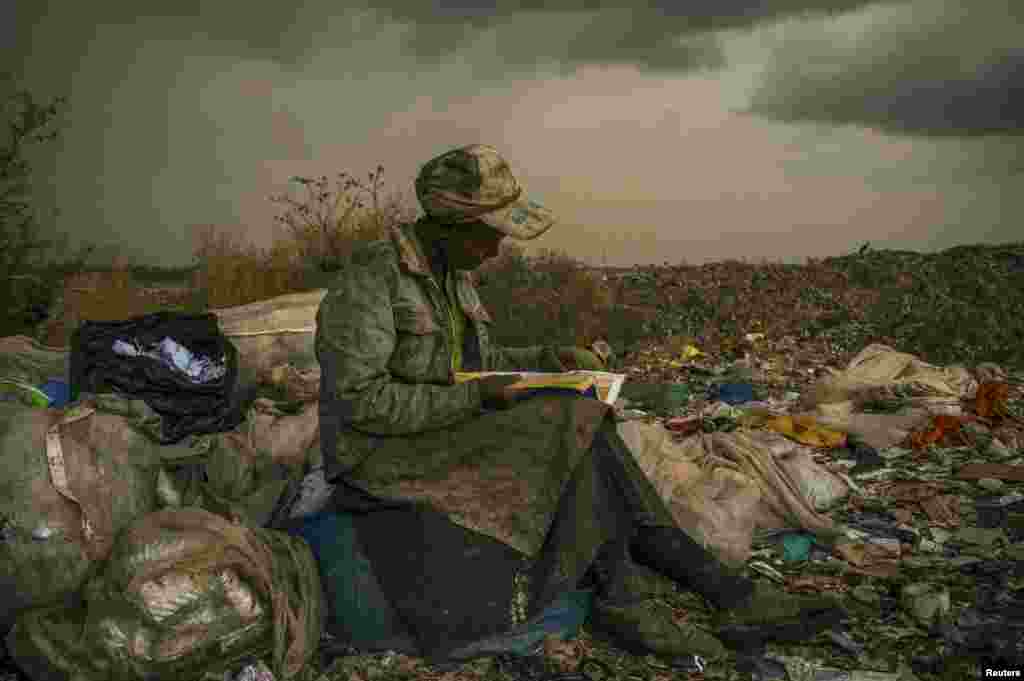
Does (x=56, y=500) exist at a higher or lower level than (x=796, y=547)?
higher

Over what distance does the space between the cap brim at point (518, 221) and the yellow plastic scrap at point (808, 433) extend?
3.19m

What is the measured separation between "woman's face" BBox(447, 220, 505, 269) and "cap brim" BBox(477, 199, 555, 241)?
39mm

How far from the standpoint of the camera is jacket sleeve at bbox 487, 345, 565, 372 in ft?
11.3

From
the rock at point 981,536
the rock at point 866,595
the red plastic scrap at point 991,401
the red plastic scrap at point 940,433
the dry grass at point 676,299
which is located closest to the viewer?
the rock at point 866,595

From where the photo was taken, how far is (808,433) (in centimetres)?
561

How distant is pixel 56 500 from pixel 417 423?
1.31 metres

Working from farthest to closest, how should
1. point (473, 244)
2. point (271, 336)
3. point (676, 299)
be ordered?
point (676, 299) < point (271, 336) < point (473, 244)

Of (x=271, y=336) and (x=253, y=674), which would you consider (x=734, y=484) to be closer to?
(x=253, y=674)

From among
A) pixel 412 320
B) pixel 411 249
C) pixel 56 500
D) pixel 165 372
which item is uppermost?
pixel 411 249

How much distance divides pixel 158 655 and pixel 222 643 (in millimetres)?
192

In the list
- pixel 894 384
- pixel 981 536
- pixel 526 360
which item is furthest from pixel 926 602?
pixel 894 384

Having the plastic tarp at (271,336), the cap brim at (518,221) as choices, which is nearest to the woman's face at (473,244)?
the cap brim at (518,221)

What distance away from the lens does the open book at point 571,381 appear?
2.97m

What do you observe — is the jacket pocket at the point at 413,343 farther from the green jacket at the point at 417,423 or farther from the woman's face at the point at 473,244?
the woman's face at the point at 473,244
